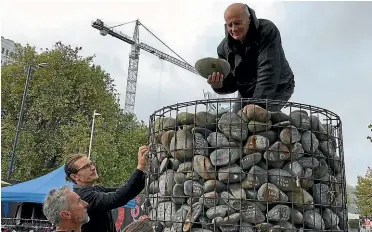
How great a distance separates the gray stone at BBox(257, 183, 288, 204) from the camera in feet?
11.1

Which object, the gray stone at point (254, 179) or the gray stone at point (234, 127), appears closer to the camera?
the gray stone at point (254, 179)

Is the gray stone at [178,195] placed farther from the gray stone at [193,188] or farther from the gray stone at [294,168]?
the gray stone at [294,168]

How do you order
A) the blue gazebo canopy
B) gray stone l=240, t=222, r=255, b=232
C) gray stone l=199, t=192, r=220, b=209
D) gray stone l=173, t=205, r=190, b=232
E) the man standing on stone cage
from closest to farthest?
gray stone l=240, t=222, r=255, b=232, gray stone l=199, t=192, r=220, b=209, gray stone l=173, t=205, r=190, b=232, the man standing on stone cage, the blue gazebo canopy

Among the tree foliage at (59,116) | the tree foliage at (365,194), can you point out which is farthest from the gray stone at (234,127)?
the tree foliage at (365,194)

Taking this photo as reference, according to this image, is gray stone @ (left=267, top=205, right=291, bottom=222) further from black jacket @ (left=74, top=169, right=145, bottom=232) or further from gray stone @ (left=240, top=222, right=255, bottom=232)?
black jacket @ (left=74, top=169, right=145, bottom=232)

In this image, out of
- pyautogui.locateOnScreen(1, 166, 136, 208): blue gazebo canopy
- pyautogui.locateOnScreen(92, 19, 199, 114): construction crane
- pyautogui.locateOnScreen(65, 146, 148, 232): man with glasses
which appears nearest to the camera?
pyautogui.locateOnScreen(65, 146, 148, 232): man with glasses

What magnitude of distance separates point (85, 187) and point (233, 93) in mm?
1700

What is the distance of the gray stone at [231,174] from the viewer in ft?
11.3

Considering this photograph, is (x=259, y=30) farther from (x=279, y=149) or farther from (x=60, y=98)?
(x=60, y=98)

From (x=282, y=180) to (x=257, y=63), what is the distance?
48.3 inches

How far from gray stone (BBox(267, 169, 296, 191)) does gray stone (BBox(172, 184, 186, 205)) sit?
701 millimetres

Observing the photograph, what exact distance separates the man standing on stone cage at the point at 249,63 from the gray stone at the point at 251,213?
2.73 feet

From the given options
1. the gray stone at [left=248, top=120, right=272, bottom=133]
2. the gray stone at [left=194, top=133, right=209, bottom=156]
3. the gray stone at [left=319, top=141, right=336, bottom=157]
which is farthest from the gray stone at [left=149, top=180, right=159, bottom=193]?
the gray stone at [left=319, top=141, right=336, bottom=157]

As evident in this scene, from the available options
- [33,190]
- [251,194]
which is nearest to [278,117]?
[251,194]
